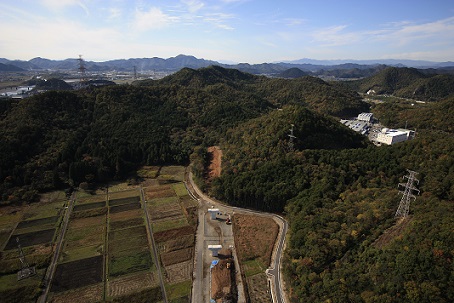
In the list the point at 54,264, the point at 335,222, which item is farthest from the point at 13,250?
the point at 335,222

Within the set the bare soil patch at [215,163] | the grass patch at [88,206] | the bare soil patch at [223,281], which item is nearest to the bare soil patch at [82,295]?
the bare soil patch at [223,281]

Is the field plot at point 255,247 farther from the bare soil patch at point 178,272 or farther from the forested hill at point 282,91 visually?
the forested hill at point 282,91

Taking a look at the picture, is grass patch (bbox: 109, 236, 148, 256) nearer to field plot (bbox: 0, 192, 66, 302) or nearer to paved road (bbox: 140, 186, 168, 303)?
paved road (bbox: 140, 186, 168, 303)

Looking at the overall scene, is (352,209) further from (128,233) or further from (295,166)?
(128,233)

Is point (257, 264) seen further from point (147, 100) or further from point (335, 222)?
point (147, 100)

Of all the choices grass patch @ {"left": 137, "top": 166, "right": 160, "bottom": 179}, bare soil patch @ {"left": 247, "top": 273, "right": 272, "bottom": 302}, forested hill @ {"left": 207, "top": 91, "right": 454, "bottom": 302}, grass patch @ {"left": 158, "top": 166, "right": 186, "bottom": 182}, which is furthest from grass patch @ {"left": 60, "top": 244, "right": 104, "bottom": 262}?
grass patch @ {"left": 137, "top": 166, "right": 160, "bottom": 179}

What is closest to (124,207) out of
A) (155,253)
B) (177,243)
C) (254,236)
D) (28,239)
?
(28,239)


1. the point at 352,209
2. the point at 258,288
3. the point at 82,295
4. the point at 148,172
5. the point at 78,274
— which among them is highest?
the point at 352,209
